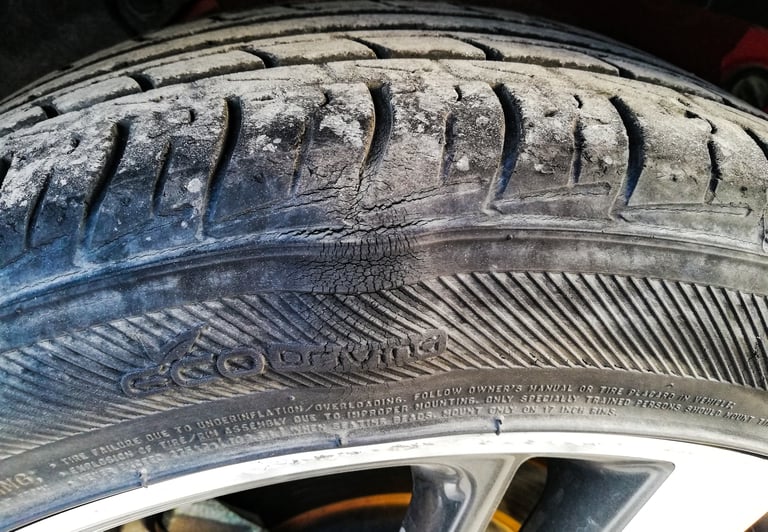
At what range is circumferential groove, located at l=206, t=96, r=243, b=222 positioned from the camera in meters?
0.67

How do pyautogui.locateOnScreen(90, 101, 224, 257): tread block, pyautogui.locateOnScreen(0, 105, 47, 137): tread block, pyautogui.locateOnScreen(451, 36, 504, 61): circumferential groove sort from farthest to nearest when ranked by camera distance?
pyautogui.locateOnScreen(451, 36, 504, 61): circumferential groove → pyautogui.locateOnScreen(0, 105, 47, 137): tread block → pyautogui.locateOnScreen(90, 101, 224, 257): tread block

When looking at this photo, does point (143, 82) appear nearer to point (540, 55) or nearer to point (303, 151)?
point (303, 151)

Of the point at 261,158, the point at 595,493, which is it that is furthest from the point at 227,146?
the point at 595,493

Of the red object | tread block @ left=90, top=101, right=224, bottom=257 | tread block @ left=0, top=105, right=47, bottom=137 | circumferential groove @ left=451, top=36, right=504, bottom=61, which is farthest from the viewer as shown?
the red object

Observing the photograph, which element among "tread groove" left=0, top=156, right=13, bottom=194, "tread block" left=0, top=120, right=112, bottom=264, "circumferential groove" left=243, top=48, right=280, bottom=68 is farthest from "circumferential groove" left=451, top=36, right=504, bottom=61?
"tread groove" left=0, top=156, right=13, bottom=194

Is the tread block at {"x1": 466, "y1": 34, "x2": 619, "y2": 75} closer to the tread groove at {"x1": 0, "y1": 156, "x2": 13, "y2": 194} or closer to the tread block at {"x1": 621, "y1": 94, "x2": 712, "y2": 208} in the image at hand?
the tread block at {"x1": 621, "y1": 94, "x2": 712, "y2": 208}

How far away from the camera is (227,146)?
27.5 inches

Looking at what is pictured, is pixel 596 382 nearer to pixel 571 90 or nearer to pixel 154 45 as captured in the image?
pixel 571 90

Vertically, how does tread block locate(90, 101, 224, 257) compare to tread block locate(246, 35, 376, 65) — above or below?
below

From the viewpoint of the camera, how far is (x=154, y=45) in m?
0.97

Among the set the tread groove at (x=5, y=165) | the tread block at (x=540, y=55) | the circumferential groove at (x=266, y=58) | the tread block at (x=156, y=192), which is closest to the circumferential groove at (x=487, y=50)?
the tread block at (x=540, y=55)

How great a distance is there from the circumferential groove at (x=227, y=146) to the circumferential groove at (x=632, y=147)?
1.46 feet

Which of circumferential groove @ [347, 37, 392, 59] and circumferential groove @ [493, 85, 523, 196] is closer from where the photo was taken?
circumferential groove @ [493, 85, 523, 196]

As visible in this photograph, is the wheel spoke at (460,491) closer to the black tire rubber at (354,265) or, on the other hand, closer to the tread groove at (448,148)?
the black tire rubber at (354,265)
